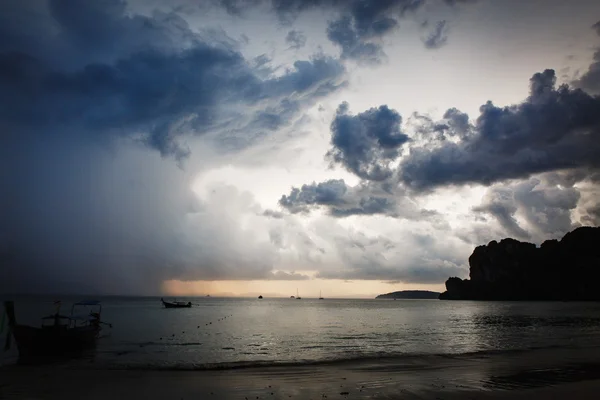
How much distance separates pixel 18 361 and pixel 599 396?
135 ft

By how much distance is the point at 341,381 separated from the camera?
2278 cm

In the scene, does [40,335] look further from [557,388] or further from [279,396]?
[557,388]

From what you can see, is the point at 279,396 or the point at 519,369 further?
the point at 519,369

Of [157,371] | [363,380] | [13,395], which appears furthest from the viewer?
[157,371]

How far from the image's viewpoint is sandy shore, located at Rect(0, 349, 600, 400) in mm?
19469

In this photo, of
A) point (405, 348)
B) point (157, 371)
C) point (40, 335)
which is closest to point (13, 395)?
point (157, 371)

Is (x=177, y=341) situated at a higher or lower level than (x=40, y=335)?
lower

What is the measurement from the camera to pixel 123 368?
29.8 meters

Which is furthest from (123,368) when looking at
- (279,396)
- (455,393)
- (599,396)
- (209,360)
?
(599,396)

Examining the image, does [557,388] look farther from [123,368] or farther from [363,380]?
[123,368]

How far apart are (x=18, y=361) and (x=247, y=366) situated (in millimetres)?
19915

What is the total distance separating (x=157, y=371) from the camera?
27891mm

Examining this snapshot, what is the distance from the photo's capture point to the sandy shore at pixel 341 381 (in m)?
19.5

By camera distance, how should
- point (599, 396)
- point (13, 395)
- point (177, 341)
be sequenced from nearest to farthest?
point (599, 396) < point (13, 395) < point (177, 341)
